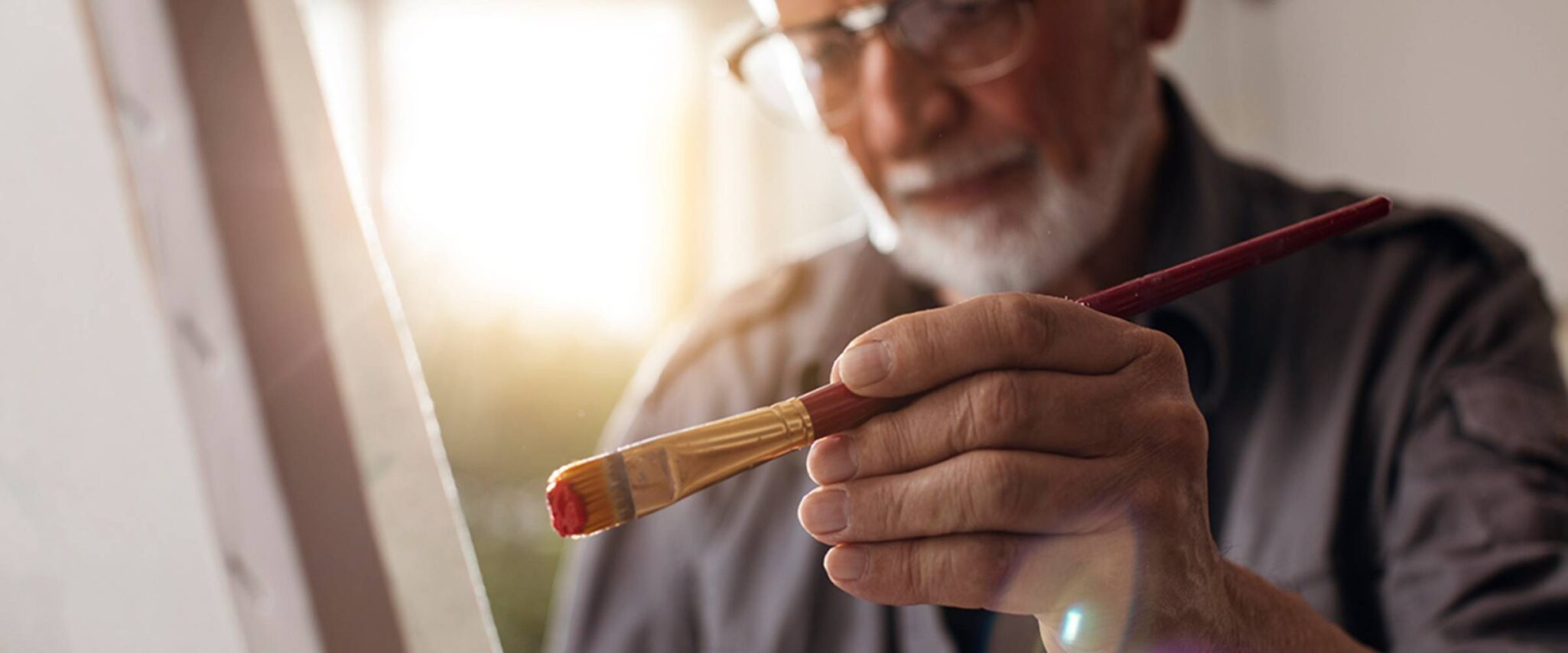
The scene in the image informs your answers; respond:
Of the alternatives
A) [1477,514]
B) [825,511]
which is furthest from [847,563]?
[1477,514]

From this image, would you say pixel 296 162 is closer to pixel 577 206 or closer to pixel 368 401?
pixel 368 401

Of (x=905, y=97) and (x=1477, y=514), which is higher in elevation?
(x=905, y=97)

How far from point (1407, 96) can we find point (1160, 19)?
745mm

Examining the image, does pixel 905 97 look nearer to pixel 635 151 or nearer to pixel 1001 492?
pixel 1001 492

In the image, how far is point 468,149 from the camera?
887mm

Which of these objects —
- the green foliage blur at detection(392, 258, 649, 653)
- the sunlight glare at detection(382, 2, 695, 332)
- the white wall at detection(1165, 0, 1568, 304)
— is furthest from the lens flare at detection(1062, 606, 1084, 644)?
the white wall at detection(1165, 0, 1568, 304)

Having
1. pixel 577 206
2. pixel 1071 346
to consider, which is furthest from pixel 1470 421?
pixel 577 206

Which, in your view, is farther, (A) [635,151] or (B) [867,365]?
(A) [635,151]

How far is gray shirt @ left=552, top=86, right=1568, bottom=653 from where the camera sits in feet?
1.00

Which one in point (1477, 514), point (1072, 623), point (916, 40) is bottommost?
point (1477, 514)

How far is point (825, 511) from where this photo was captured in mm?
162

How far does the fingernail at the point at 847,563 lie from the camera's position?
0.54 ft

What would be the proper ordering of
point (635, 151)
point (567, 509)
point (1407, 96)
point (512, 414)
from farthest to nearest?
point (635, 151)
point (1407, 96)
point (512, 414)
point (567, 509)

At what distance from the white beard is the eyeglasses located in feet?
0.09
